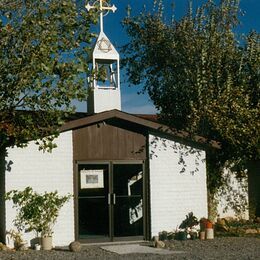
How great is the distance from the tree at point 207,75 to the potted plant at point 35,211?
5.57 meters

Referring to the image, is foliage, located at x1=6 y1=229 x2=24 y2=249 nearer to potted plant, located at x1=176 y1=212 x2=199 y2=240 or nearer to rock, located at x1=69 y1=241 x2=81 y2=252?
rock, located at x1=69 y1=241 x2=81 y2=252

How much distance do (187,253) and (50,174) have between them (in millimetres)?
4268

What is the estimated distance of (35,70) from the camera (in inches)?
574

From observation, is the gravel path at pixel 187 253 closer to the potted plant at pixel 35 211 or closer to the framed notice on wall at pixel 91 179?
the potted plant at pixel 35 211

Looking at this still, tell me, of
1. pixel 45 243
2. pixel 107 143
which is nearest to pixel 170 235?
pixel 107 143

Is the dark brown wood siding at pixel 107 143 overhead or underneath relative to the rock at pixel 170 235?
overhead

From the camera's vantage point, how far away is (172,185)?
17500 mm

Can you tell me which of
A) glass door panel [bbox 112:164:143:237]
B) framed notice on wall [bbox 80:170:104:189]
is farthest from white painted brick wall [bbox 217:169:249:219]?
framed notice on wall [bbox 80:170:104:189]

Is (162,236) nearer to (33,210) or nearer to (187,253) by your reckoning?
(187,253)

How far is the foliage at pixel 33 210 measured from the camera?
15.8 m

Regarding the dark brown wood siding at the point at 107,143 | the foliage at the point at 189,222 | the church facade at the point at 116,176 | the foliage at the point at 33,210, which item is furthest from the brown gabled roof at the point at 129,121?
the foliage at the point at 189,222

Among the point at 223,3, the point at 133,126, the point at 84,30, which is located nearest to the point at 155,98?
the point at 223,3

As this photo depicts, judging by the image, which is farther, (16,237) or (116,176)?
(116,176)

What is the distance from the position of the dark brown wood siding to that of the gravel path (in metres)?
2.52
